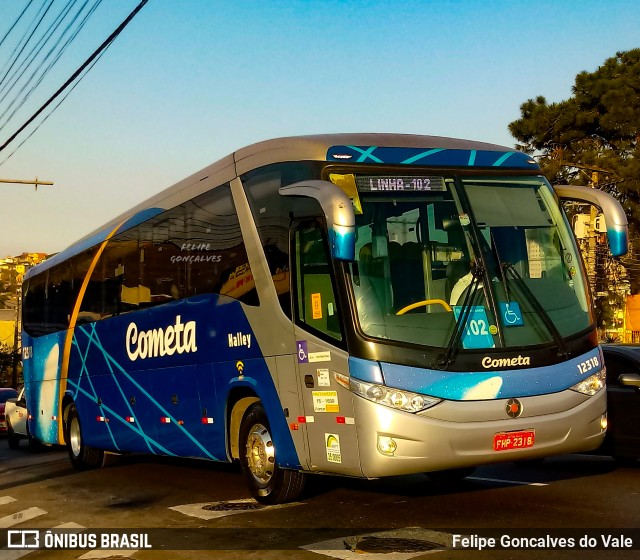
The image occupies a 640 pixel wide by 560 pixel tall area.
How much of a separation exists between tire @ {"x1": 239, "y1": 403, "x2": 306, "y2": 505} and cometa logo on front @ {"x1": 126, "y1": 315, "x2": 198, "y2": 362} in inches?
65.9

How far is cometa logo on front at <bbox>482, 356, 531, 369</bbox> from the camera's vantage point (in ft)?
29.3

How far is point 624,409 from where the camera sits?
41.0 feet

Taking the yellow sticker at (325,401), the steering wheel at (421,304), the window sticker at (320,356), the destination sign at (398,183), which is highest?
the destination sign at (398,183)

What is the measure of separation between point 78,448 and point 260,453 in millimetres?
7827

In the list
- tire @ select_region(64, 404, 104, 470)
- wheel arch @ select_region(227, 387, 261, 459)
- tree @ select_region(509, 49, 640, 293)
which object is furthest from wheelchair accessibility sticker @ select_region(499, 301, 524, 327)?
tree @ select_region(509, 49, 640, 293)

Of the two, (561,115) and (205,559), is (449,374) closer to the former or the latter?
(205,559)

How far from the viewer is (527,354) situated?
9.14 metres

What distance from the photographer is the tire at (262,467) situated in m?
10.3

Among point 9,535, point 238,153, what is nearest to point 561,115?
point 238,153

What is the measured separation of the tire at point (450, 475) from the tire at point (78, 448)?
7.11 metres

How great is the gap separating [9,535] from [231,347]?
2.95m

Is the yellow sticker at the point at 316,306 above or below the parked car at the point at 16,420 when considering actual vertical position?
above

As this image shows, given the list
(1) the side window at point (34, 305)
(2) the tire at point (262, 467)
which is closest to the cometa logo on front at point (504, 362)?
(2) the tire at point (262, 467)

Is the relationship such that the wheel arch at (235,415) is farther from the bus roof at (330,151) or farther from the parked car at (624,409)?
the parked car at (624,409)
